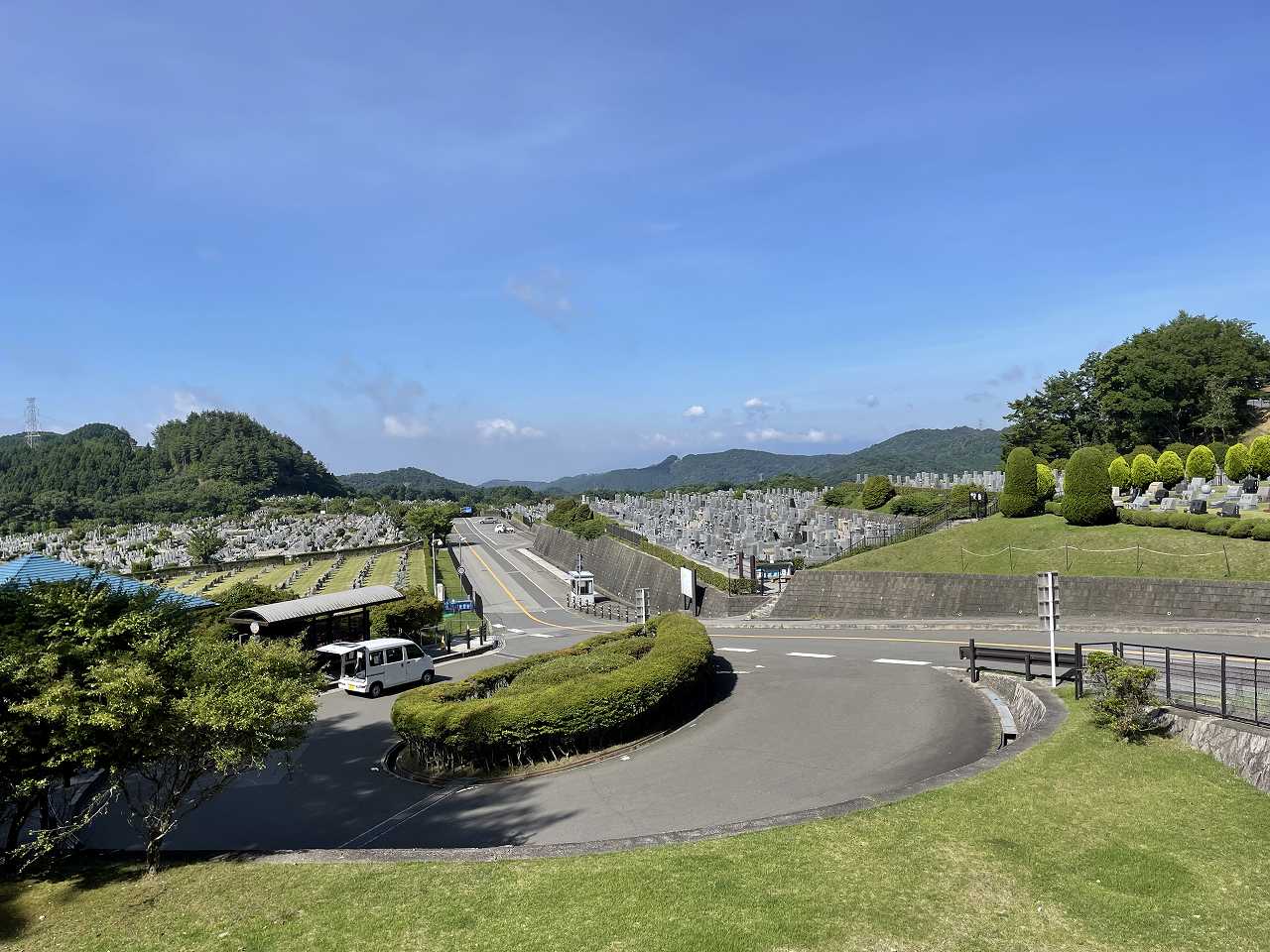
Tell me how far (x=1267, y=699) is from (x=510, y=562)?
190 ft

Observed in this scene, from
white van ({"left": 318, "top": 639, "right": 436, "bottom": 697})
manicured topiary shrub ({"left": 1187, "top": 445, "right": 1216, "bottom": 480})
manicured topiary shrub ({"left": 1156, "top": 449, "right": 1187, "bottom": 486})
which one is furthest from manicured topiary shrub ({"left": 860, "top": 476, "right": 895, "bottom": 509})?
white van ({"left": 318, "top": 639, "right": 436, "bottom": 697})

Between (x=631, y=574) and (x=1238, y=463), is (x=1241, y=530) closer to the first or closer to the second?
(x=1238, y=463)

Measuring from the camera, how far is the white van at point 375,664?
1889 cm

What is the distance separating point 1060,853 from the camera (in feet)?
22.8

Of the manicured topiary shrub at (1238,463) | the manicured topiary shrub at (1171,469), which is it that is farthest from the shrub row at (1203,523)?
the manicured topiary shrub at (1171,469)

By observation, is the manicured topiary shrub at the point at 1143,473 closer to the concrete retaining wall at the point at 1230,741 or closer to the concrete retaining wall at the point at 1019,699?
the concrete retaining wall at the point at 1019,699

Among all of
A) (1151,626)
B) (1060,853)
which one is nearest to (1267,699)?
(1060,853)

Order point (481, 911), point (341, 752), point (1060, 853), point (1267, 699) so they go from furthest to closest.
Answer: point (341, 752) → point (1267, 699) → point (1060, 853) → point (481, 911)

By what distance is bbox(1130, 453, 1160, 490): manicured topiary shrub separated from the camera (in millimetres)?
34656

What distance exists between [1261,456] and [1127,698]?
28112 millimetres

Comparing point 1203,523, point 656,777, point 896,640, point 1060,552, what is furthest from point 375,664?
point 1203,523

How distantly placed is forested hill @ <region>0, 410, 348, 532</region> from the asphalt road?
10418 cm

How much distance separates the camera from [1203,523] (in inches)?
987

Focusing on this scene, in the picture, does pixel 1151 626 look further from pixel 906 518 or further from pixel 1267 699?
pixel 906 518
